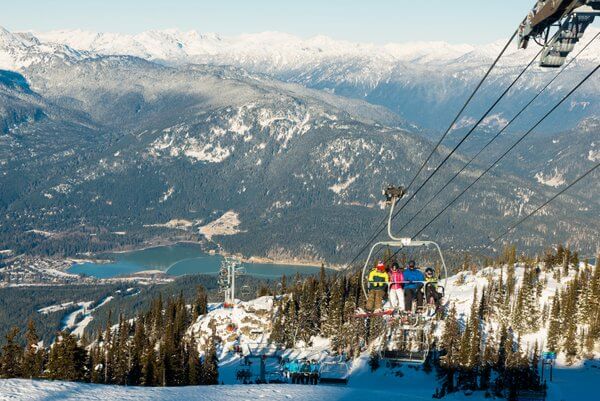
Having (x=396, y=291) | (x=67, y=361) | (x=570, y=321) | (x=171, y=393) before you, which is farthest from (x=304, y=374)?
(x=570, y=321)

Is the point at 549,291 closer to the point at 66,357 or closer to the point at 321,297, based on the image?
the point at 321,297

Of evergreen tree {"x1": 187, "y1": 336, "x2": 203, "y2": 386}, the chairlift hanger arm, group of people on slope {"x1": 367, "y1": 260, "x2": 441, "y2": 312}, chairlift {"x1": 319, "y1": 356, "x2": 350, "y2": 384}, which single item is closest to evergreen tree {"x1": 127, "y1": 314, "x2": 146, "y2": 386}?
evergreen tree {"x1": 187, "y1": 336, "x2": 203, "y2": 386}

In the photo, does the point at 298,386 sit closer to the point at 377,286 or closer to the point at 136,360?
the point at 377,286

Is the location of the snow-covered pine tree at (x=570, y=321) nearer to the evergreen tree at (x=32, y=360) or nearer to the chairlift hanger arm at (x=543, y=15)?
the evergreen tree at (x=32, y=360)

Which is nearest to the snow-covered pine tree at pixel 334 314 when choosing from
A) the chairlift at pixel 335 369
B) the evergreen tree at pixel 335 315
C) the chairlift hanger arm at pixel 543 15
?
the evergreen tree at pixel 335 315

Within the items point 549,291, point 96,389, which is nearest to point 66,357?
point 96,389

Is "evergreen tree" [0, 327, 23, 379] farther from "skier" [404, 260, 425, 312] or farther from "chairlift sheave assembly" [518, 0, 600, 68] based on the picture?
"chairlift sheave assembly" [518, 0, 600, 68]
